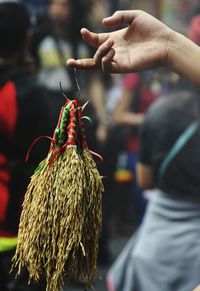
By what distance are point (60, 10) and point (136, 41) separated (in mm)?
3784

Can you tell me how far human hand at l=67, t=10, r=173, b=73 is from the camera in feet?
9.07

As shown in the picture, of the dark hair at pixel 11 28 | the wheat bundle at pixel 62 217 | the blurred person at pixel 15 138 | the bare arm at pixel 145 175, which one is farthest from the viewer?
the bare arm at pixel 145 175

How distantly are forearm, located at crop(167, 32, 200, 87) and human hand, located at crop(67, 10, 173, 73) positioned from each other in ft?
0.07

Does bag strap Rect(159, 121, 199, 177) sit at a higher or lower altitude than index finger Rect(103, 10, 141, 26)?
lower

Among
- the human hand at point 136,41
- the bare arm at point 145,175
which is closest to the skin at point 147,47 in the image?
the human hand at point 136,41

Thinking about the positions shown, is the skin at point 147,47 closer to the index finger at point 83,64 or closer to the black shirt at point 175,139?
the index finger at point 83,64

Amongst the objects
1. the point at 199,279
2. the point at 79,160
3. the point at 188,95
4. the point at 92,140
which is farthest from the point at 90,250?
the point at 92,140

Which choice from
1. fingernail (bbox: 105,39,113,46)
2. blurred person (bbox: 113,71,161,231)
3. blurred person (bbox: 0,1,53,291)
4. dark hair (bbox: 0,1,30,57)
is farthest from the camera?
blurred person (bbox: 113,71,161,231)

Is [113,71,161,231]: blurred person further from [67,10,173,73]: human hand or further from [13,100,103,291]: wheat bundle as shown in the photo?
[13,100,103,291]: wheat bundle

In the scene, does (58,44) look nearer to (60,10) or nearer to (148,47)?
(60,10)

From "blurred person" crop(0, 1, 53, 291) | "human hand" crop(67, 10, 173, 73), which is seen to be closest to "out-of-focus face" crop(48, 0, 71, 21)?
"blurred person" crop(0, 1, 53, 291)

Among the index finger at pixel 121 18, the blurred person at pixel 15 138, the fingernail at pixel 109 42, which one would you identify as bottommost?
the blurred person at pixel 15 138

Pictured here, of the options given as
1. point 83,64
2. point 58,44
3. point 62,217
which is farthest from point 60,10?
point 62,217

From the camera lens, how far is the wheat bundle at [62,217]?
7.86 feet
